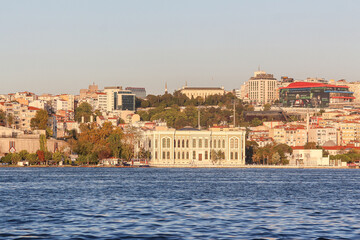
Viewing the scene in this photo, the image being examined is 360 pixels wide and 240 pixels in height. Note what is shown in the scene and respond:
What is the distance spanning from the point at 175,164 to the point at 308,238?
10107 cm

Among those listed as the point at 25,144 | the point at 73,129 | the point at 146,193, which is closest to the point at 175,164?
the point at 25,144

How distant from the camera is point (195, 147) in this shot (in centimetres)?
13100

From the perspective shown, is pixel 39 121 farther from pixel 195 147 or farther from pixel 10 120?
pixel 195 147

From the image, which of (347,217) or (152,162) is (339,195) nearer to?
(347,217)

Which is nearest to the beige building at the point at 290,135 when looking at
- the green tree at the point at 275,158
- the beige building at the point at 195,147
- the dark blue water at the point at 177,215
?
the green tree at the point at 275,158

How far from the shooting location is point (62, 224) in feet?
103

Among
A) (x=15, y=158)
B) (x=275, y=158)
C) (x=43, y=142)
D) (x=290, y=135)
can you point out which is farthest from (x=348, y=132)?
(x=15, y=158)

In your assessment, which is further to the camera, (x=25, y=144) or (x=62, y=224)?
(x=25, y=144)

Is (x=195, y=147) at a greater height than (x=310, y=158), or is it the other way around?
(x=195, y=147)

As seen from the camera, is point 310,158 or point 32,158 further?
point 310,158

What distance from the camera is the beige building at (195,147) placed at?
129875mm

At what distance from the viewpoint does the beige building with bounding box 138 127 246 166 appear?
426 feet

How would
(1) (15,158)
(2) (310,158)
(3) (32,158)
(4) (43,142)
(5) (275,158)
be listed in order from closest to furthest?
(1) (15,158)
(3) (32,158)
(4) (43,142)
(5) (275,158)
(2) (310,158)

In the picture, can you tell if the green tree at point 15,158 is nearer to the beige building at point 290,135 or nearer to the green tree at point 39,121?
the green tree at point 39,121
